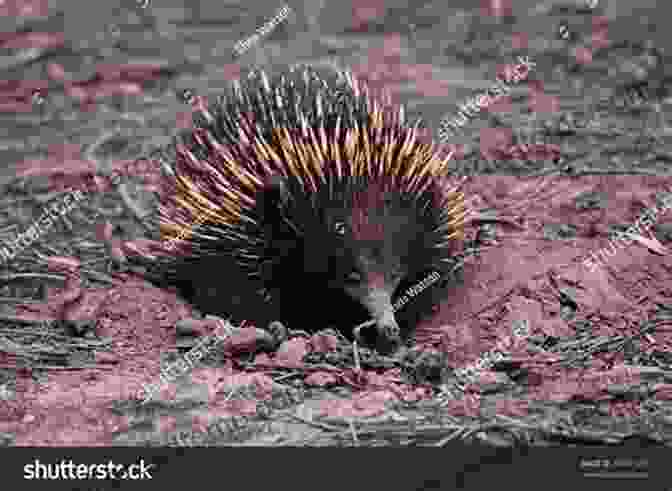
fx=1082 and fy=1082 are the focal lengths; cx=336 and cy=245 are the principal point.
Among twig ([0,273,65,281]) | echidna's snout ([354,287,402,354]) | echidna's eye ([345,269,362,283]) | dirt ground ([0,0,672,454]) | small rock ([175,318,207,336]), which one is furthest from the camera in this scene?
twig ([0,273,65,281])

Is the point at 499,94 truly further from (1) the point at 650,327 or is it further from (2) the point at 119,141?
(1) the point at 650,327

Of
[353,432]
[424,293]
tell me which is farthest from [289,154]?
[353,432]

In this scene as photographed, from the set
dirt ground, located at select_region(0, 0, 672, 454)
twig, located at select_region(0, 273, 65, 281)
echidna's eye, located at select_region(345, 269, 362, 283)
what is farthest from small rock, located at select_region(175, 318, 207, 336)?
twig, located at select_region(0, 273, 65, 281)

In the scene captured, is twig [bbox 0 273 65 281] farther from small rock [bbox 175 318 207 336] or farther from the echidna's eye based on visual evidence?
the echidna's eye

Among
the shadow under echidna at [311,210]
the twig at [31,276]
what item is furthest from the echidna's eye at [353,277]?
the twig at [31,276]

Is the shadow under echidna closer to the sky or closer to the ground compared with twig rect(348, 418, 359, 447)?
closer to the sky

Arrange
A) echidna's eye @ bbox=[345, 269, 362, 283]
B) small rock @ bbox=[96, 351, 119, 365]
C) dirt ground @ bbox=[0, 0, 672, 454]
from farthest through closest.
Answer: small rock @ bbox=[96, 351, 119, 365], echidna's eye @ bbox=[345, 269, 362, 283], dirt ground @ bbox=[0, 0, 672, 454]

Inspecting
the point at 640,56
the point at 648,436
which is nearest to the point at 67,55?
the point at 640,56

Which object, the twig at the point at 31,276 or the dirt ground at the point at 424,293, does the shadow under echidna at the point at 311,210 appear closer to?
the dirt ground at the point at 424,293
